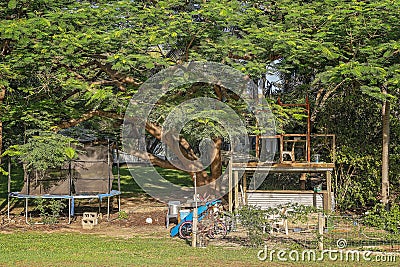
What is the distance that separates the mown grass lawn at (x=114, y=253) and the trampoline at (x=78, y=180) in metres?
2.46

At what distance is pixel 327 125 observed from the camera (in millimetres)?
16641

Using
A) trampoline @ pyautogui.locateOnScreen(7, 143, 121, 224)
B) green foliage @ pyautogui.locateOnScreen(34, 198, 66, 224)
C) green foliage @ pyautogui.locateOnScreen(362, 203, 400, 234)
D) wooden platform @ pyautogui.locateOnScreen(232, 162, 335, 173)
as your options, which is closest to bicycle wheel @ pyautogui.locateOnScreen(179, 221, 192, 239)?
wooden platform @ pyautogui.locateOnScreen(232, 162, 335, 173)

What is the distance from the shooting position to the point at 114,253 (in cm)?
1095

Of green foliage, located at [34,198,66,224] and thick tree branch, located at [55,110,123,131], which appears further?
thick tree branch, located at [55,110,123,131]

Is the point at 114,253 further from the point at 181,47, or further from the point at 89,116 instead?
the point at 89,116

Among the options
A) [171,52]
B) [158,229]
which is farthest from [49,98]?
[158,229]

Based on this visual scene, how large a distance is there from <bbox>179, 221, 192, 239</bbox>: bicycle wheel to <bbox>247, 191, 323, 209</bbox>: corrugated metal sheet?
2868 millimetres

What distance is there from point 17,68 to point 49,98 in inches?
84.5

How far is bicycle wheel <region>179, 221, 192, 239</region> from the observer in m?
12.7

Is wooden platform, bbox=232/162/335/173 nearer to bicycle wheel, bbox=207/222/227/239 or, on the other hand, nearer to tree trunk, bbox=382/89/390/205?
tree trunk, bbox=382/89/390/205

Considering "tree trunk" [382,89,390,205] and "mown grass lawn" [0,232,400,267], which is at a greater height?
"tree trunk" [382,89,390,205]

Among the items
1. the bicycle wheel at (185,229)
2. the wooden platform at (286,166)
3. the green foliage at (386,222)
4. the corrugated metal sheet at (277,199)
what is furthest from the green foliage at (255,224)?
the corrugated metal sheet at (277,199)

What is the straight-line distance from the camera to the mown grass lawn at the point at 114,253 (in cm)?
980

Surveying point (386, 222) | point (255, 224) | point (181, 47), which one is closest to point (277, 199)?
point (255, 224)
